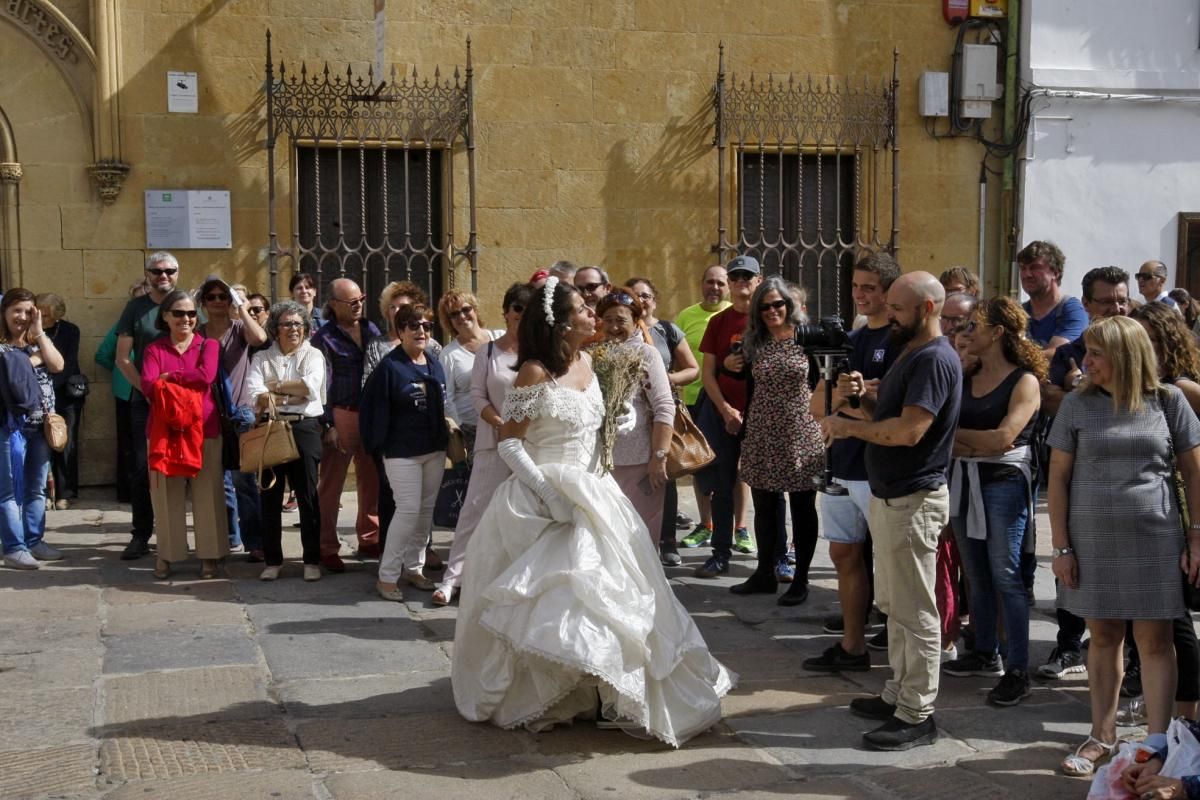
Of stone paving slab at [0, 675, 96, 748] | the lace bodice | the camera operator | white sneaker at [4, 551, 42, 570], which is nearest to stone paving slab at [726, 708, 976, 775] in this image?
the camera operator

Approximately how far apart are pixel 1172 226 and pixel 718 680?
877cm

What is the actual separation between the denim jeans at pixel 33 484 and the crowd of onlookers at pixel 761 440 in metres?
0.02

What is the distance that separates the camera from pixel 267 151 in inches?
434

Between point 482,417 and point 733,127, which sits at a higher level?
point 733,127

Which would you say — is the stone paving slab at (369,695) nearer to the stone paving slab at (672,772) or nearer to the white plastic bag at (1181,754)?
the stone paving slab at (672,772)

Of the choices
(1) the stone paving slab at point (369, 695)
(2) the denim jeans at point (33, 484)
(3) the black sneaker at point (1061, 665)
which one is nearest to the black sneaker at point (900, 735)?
(3) the black sneaker at point (1061, 665)

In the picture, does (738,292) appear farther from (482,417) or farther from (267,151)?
(267,151)

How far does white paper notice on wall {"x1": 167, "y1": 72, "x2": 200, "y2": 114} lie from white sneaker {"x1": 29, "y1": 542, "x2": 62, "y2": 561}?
3.76 metres

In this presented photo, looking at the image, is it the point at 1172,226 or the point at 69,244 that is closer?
the point at 69,244

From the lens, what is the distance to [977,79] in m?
12.2

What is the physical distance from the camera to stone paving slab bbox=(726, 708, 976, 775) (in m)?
5.19

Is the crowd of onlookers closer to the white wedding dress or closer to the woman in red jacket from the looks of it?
the woman in red jacket

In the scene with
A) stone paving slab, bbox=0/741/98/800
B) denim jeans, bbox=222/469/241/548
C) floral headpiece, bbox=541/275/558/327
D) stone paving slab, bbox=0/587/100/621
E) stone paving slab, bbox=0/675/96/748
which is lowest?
stone paving slab, bbox=0/741/98/800

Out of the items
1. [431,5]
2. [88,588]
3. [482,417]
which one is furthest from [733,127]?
[88,588]
